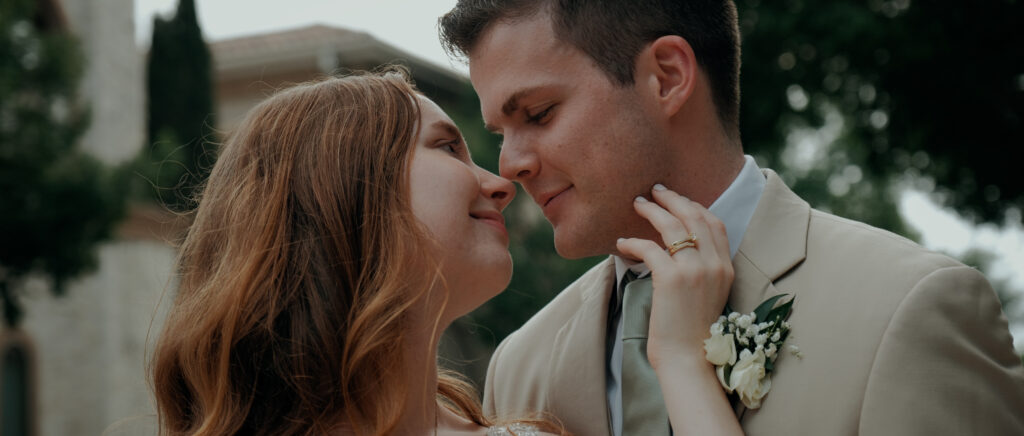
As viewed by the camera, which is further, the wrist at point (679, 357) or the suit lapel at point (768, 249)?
the suit lapel at point (768, 249)

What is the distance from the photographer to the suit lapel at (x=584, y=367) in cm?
290

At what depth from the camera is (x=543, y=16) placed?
9.68ft

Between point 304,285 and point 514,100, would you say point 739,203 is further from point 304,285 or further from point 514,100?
point 304,285

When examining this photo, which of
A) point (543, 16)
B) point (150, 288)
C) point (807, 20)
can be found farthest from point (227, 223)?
point (150, 288)

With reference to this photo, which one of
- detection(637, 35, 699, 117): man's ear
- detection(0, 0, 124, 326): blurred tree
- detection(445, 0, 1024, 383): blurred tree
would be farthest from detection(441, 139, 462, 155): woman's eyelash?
detection(0, 0, 124, 326): blurred tree

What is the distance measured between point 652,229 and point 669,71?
1.57 ft

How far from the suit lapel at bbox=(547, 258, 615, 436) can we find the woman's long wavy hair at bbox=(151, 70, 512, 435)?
57 cm

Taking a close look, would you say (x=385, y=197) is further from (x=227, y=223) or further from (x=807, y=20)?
(x=807, y=20)

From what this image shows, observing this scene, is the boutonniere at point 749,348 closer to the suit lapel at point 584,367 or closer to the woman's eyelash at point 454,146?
the suit lapel at point 584,367

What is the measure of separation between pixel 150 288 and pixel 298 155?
19572mm

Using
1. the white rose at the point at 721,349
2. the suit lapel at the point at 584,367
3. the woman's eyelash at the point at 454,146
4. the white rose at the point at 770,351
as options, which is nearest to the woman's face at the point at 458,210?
the woman's eyelash at the point at 454,146

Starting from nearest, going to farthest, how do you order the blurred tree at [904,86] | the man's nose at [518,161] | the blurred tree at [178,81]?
the man's nose at [518,161] < the blurred tree at [904,86] < the blurred tree at [178,81]

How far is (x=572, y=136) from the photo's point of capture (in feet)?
9.36

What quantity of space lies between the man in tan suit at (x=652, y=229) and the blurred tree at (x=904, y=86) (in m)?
8.46
